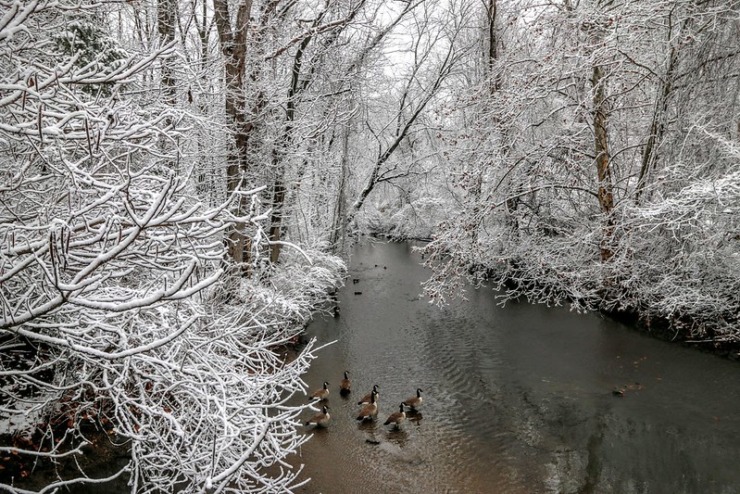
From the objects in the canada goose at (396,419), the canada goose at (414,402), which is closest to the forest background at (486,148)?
the canada goose at (396,419)

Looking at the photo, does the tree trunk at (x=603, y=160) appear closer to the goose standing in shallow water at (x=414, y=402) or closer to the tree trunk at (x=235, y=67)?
the goose standing in shallow water at (x=414, y=402)

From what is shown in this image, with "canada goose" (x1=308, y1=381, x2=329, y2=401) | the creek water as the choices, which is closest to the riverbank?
the creek water

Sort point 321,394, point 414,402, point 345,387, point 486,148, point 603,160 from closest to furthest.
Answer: point 414,402
point 321,394
point 345,387
point 486,148
point 603,160

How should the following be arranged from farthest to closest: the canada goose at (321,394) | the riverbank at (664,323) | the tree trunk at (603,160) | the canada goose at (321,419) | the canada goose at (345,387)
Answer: the tree trunk at (603,160)
the riverbank at (664,323)
the canada goose at (345,387)
the canada goose at (321,394)
the canada goose at (321,419)

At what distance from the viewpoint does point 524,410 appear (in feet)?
28.2

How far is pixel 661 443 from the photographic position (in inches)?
293

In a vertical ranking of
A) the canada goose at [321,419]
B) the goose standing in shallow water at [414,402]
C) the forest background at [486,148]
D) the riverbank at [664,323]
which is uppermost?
the forest background at [486,148]

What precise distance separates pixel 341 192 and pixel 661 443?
11620 mm

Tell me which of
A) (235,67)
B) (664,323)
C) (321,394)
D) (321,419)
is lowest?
(321,419)

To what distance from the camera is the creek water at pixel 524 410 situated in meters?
6.77

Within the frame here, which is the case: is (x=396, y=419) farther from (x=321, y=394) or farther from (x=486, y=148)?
(x=486, y=148)

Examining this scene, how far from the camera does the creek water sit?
677 centimetres

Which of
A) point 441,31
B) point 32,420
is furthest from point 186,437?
point 441,31

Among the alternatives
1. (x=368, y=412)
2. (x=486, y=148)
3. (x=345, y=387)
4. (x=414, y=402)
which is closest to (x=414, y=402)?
(x=414, y=402)
